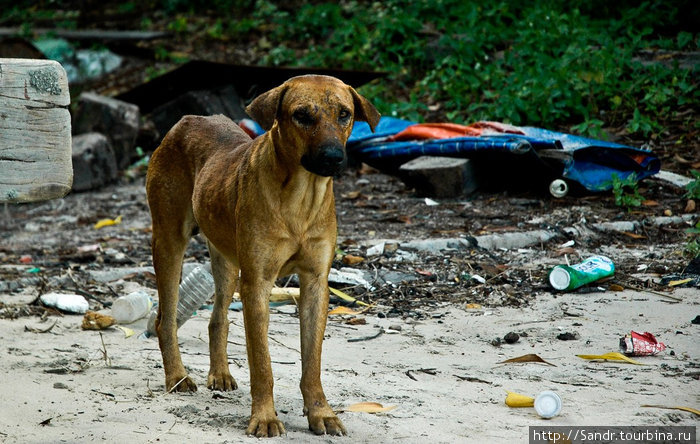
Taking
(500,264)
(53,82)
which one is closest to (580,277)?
(500,264)

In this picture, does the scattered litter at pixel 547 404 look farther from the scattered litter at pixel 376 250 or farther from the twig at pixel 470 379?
the scattered litter at pixel 376 250

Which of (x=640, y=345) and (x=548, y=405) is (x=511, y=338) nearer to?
(x=640, y=345)

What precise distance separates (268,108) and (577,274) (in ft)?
10.0

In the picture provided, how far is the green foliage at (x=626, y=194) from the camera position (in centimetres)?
793

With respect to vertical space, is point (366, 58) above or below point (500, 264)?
above

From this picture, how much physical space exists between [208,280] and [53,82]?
8.57ft

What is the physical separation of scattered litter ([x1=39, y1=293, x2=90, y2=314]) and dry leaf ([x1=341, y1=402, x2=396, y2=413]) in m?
2.62

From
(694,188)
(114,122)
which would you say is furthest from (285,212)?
(114,122)

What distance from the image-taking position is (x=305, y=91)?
3.62m

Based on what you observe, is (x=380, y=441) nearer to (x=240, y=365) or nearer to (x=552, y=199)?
(x=240, y=365)

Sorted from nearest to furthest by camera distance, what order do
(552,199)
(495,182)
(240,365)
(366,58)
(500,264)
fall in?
(240,365) → (500,264) → (552,199) → (495,182) → (366,58)

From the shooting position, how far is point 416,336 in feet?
17.2

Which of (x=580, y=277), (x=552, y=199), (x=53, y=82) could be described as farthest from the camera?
(x=552, y=199)

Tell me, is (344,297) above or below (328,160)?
Answer: below
